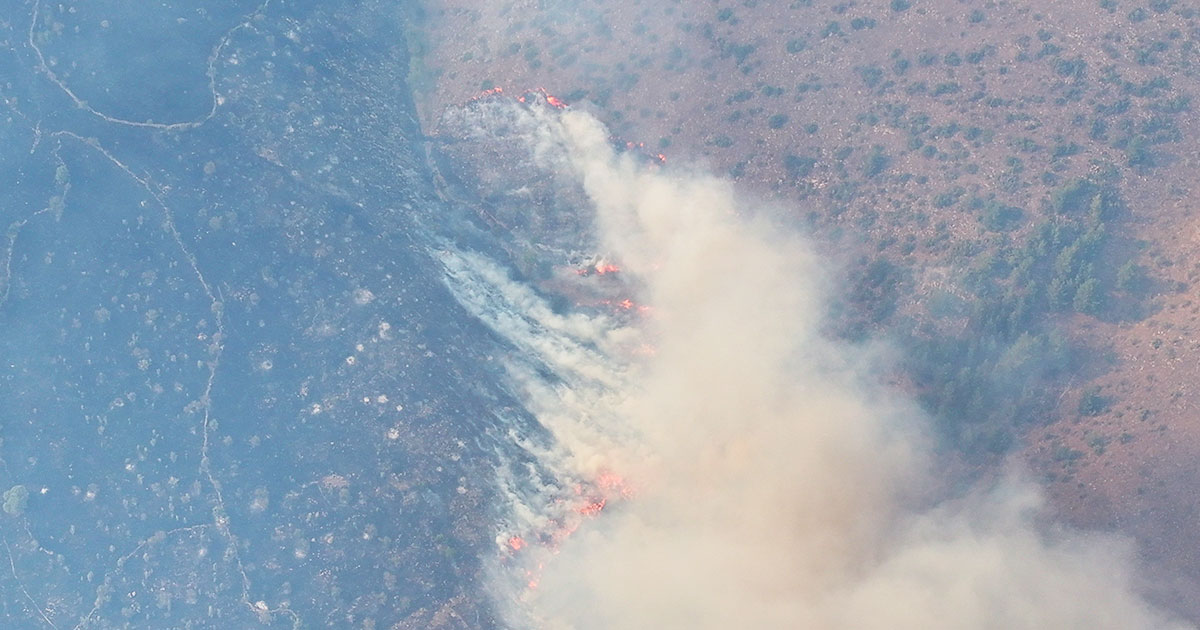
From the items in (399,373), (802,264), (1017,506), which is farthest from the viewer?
(802,264)

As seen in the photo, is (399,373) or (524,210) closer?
(399,373)

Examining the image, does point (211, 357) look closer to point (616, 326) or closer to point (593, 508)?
point (593, 508)

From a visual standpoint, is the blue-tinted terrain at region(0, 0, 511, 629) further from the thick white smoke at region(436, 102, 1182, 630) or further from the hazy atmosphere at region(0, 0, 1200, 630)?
the thick white smoke at region(436, 102, 1182, 630)

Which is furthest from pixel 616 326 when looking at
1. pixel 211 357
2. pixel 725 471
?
pixel 211 357

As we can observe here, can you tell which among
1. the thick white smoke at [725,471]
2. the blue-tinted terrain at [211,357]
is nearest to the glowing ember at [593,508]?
the thick white smoke at [725,471]

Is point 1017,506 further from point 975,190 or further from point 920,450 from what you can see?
point 975,190

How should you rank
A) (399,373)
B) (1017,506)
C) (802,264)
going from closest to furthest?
(1017,506)
(399,373)
(802,264)

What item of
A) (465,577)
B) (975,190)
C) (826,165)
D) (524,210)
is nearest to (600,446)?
(465,577)
